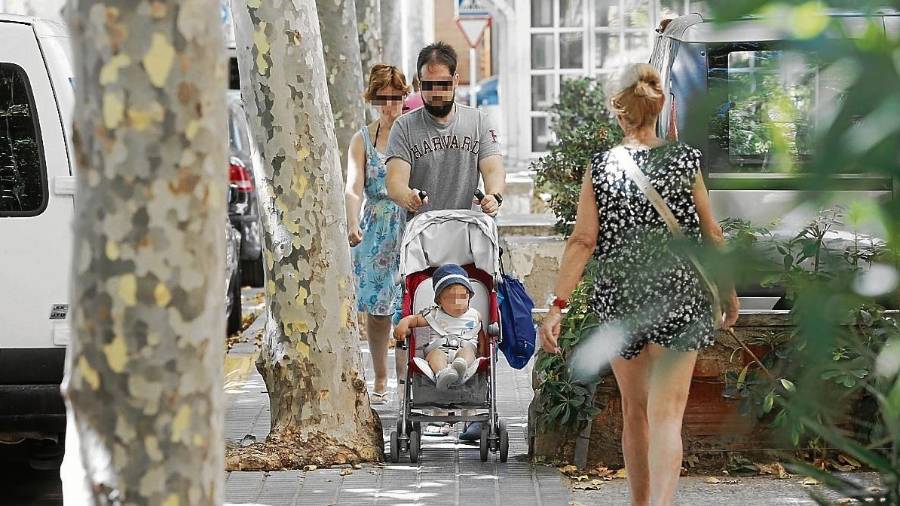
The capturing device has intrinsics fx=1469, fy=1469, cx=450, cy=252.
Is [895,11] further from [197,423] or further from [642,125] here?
[642,125]

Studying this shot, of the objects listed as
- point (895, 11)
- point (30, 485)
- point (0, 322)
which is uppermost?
point (895, 11)

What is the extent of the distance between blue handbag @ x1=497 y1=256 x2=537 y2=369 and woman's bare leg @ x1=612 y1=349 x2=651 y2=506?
164 cm

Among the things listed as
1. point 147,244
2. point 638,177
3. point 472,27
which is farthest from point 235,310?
point 472,27

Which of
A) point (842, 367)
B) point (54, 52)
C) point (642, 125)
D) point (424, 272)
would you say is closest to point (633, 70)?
point (642, 125)

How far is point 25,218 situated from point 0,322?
0.46 metres

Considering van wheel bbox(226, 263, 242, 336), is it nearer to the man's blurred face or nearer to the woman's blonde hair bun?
the man's blurred face

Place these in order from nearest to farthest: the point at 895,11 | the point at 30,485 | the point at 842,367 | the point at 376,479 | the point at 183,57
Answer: the point at 895,11 → the point at 842,367 → the point at 183,57 → the point at 376,479 → the point at 30,485

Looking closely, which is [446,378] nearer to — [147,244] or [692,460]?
[692,460]

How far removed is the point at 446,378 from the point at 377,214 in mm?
1955

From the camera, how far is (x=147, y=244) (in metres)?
2.76

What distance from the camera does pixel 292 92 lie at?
7.04 metres

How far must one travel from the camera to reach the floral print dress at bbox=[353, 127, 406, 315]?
849 cm

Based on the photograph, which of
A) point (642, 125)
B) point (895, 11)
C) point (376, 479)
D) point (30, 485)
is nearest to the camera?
point (895, 11)

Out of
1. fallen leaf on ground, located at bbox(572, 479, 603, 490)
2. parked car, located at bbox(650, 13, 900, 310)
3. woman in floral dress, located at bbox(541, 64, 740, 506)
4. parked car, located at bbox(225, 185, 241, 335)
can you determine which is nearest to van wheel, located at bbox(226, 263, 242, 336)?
parked car, located at bbox(225, 185, 241, 335)
